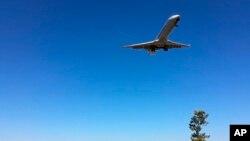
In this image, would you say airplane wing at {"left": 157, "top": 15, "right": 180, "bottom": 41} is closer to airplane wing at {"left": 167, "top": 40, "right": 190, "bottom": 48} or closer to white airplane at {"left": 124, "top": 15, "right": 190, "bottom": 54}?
white airplane at {"left": 124, "top": 15, "right": 190, "bottom": 54}

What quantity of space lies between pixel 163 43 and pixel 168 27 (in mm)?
6261

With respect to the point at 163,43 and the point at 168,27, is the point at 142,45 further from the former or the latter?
the point at 168,27

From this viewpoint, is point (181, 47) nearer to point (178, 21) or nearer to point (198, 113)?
point (178, 21)

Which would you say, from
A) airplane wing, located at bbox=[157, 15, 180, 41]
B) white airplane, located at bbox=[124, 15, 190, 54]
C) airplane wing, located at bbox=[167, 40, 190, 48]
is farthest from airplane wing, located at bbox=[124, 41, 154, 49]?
airplane wing, located at bbox=[167, 40, 190, 48]

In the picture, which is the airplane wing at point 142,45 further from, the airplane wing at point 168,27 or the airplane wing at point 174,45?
the airplane wing at point 174,45

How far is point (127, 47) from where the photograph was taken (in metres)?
86.2

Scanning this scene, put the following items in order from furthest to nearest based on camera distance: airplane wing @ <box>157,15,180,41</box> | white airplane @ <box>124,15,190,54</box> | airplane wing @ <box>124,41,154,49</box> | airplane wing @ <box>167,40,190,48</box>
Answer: airplane wing @ <box>124,41,154,49</box> → airplane wing @ <box>167,40,190,48</box> → white airplane @ <box>124,15,190,54</box> → airplane wing @ <box>157,15,180,41</box>

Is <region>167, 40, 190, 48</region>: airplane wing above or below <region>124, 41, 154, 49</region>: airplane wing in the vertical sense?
above

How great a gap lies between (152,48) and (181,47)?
7.54m

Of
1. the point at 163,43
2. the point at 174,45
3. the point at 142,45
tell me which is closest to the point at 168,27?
the point at 163,43

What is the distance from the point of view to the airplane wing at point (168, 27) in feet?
245

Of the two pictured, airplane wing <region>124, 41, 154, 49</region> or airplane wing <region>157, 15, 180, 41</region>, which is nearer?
airplane wing <region>157, 15, 180, 41</region>

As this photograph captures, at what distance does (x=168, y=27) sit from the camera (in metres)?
77.8

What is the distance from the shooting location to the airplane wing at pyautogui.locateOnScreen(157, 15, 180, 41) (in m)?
74.8
